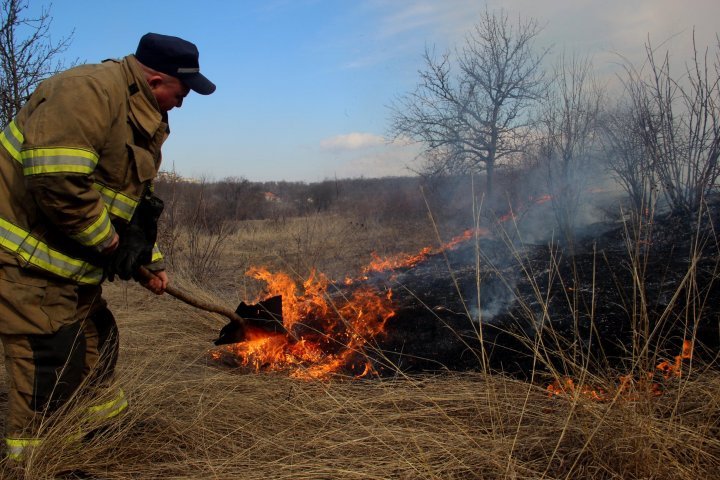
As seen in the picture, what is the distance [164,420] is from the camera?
2.81m

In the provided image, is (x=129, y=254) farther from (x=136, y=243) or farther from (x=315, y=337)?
(x=315, y=337)

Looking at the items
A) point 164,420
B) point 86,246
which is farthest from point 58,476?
point 86,246

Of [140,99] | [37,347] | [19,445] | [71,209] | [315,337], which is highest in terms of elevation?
[140,99]

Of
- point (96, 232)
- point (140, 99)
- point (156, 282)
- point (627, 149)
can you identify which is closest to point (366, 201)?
point (627, 149)

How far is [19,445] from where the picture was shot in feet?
7.48

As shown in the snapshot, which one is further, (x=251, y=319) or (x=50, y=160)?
(x=251, y=319)

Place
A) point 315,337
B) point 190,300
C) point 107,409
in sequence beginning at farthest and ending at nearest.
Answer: point 315,337
point 190,300
point 107,409

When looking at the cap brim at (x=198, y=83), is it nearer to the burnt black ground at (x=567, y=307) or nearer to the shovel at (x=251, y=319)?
the shovel at (x=251, y=319)

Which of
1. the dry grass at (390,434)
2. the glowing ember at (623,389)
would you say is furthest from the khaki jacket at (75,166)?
the glowing ember at (623,389)

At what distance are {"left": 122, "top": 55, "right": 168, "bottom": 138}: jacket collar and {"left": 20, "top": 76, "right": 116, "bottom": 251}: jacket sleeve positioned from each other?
0.19 metres

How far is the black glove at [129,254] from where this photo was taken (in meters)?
2.56

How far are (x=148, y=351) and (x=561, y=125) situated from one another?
6.48 m

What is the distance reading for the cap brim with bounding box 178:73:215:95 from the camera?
269cm

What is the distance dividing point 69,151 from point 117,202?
0.43m
